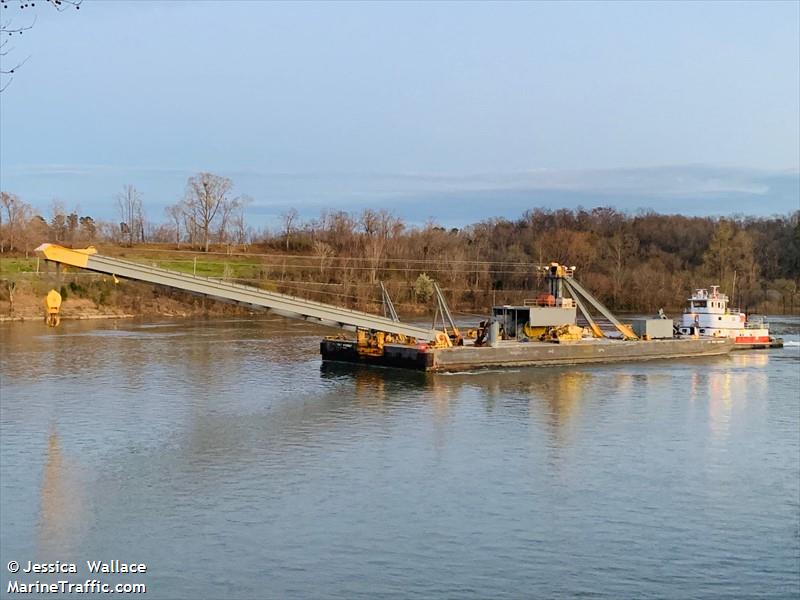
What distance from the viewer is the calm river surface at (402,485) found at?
13695 mm

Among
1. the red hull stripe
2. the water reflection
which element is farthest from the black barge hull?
the water reflection

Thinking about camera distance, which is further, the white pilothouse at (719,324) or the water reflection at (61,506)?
the white pilothouse at (719,324)

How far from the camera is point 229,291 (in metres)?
32.0

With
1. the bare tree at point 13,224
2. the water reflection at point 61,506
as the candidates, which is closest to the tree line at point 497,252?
the bare tree at point 13,224

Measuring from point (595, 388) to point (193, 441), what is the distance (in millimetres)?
16410

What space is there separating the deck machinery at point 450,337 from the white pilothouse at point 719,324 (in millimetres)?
3254

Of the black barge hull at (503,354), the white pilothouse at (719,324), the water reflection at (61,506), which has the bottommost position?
the water reflection at (61,506)

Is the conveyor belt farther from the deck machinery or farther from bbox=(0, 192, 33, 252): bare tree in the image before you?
bbox=(0, 192, 33, 252): bare tree

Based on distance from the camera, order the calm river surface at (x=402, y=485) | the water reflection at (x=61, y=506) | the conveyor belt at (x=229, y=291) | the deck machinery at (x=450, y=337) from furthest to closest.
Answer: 1. the deck machinery at (x=450, y=337)
2. the conveyor belt at (x=229, y=291)
3. the water reflection at (x=61, y=506)
4. the calm river surface at (x=402, y=485)

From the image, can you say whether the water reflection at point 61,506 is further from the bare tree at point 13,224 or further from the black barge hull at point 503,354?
the bare tree at point 13,224

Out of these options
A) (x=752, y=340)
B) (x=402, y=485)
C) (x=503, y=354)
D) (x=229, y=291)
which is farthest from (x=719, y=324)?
(x=402, y=485)

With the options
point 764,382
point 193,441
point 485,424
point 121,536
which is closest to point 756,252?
point 764,382

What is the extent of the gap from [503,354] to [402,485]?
2115 centimetres

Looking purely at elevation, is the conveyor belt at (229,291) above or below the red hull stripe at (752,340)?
above
